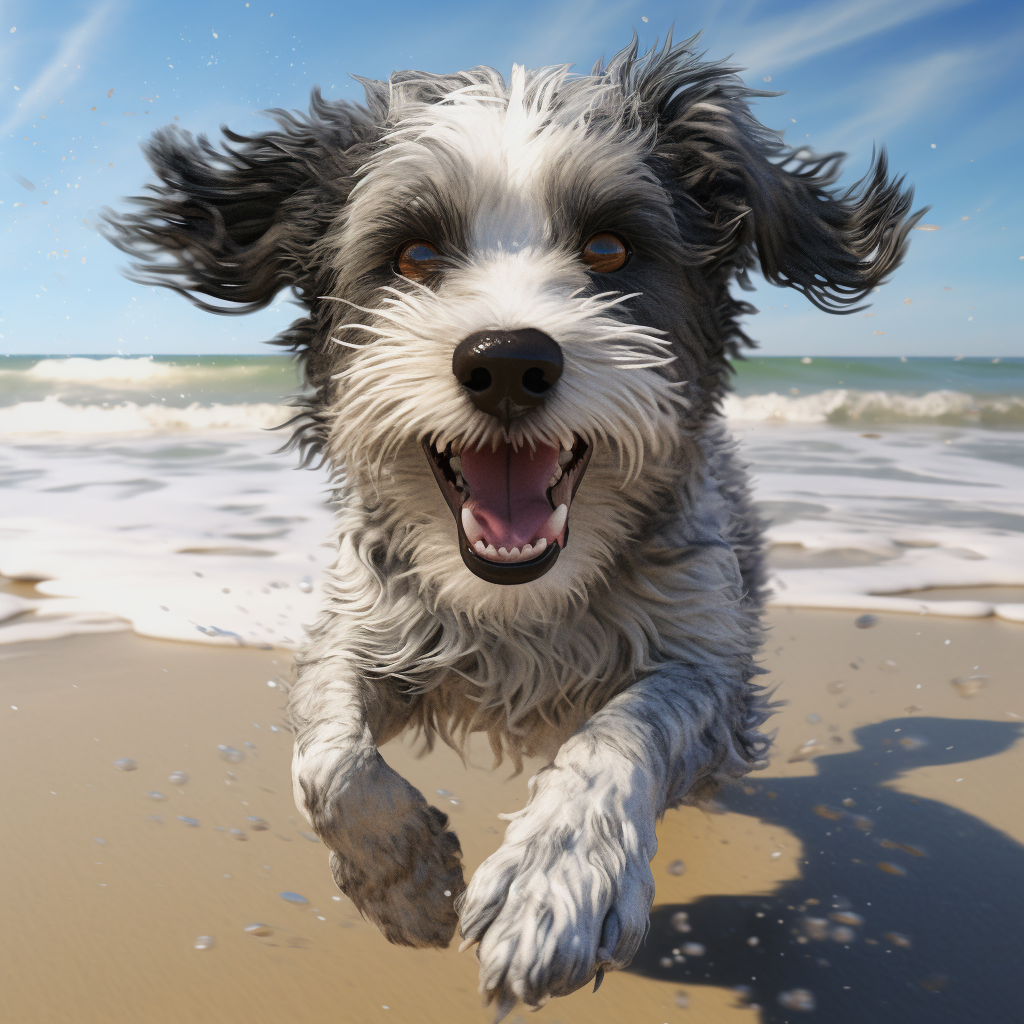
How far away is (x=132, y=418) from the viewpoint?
17.2 m

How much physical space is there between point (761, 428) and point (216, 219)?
14.4m

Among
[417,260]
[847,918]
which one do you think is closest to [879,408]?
[847,918]

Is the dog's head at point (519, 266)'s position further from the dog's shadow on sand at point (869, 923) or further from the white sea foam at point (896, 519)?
the white sea foam at point (896, 519)

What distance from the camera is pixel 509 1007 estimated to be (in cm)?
176

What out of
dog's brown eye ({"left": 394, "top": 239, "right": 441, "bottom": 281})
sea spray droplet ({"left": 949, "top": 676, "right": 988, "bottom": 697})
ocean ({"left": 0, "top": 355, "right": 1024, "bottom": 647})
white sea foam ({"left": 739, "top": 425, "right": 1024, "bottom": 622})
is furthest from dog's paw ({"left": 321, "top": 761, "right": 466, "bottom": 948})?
white sea foam ({"left": 739, "top": 425, "right": 1024, "bottom": 622})

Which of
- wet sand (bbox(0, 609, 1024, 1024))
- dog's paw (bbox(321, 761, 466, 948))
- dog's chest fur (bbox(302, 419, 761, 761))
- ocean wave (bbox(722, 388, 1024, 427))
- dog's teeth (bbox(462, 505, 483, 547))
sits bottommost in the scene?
ocean wave (bbox(722, 388, 1024, 427))

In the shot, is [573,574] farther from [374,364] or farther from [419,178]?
[419,178]

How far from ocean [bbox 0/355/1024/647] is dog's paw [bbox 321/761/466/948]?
107 centimetres

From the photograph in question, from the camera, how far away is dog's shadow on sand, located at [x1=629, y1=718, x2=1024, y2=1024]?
7.79 feet

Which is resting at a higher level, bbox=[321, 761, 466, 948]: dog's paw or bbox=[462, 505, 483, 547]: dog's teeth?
bbox=[462, 505, 483, 547]: dog's teeth

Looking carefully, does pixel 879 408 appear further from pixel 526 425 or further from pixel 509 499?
pixel 526 425

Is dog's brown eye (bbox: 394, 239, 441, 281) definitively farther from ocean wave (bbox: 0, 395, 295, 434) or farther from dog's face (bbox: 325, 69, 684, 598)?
ocean wave (bbox: 0, 395, 295, 434)

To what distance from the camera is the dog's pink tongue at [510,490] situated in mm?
2223

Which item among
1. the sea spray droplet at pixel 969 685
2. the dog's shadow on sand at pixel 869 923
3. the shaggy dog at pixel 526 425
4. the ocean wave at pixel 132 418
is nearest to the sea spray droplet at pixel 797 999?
the dog's shadow on sand at pixel 869 923
